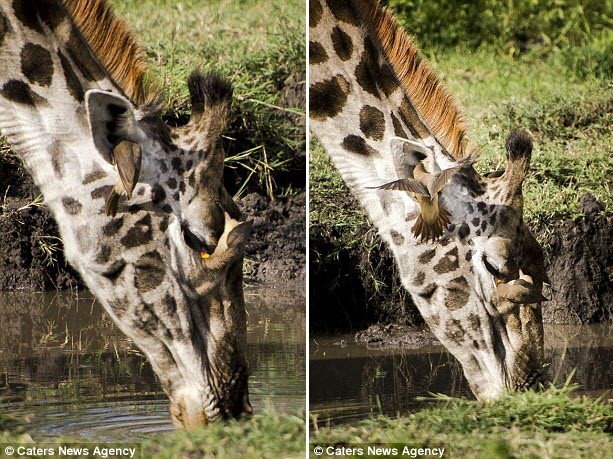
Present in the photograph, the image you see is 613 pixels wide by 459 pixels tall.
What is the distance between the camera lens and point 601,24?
22.8ft

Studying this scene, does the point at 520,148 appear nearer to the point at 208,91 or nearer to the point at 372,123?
the point at 372,123

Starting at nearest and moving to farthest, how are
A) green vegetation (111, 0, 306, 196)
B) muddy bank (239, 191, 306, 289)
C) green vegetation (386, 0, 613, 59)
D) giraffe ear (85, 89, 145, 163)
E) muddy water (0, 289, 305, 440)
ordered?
giraffe ear (85, 89, 145, 163) < muddy water (0, 289, 305, 440) < muddy bank (239, 191, 306, 289) < green vegetation (111, 0, 306, 196) < green vegetation (386, 0, 613, 59)

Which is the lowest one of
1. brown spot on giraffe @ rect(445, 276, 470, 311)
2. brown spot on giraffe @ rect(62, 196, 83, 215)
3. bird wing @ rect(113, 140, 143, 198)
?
brown spot on giraffe @ rect(445, 276, 470, 311)

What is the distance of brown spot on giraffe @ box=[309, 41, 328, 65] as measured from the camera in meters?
4.46

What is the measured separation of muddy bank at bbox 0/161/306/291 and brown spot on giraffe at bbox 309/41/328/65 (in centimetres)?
98

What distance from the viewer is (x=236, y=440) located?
12.5ft

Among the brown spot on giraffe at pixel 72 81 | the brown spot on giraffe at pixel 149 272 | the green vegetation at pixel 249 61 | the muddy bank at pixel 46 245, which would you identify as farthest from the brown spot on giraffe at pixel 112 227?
the green vegetation at pixel 249 61

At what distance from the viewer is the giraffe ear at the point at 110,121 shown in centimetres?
369

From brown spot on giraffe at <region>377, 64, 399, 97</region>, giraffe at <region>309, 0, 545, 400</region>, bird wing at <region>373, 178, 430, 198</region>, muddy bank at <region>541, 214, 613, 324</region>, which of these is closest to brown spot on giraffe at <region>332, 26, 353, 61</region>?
giraffe at <region>309, 0, 545, 400</region>

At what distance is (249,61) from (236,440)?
2.37 metres

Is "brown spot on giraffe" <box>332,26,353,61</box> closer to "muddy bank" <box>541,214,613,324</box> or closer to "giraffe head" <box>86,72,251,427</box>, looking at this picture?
"giraffe head" <box>86,72,251,427</box>

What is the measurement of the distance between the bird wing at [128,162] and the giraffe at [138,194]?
0.01m

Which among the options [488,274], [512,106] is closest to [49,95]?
Answer: [488,274]

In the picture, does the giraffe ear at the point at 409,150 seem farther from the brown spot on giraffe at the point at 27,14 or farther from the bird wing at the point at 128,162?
the brown spot on giraffe at the point at 27,14
